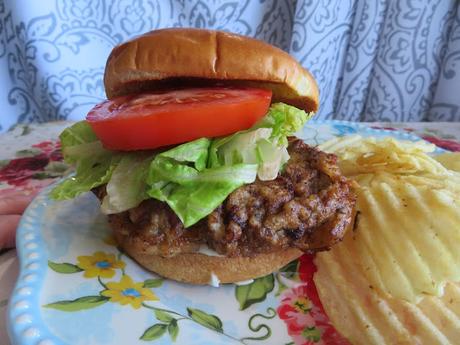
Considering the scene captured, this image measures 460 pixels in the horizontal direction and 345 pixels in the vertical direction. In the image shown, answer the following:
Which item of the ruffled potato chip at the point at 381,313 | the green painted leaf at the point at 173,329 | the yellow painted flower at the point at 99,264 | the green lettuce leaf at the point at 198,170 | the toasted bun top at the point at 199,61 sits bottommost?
the ruffled potato chip at the point at 381,313

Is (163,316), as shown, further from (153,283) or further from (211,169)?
(211,169)

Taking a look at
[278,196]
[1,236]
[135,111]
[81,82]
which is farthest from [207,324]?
[81,82]

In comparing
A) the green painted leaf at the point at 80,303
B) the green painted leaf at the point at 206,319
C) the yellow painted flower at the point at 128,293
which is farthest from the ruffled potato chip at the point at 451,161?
the green painted leaf at the point at 80,303

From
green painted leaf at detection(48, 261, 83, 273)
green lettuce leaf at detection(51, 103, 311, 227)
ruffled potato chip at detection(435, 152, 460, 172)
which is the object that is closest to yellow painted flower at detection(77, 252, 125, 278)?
green painted leaf at detection(48, 261, 83, 273)

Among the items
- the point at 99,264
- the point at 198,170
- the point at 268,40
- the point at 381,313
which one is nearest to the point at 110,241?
the point at 99,264

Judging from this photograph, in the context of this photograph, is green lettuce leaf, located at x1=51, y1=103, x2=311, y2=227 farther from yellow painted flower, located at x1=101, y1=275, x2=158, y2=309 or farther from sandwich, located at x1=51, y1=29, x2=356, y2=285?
yellow painted flower, located at x1=101, y1=275, x2=158, y2=309

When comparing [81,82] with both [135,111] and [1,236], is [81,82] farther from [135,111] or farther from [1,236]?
[135,111]

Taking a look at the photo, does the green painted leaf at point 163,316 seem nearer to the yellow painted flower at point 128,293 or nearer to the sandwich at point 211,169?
the yellow painted flower at point 128,293
